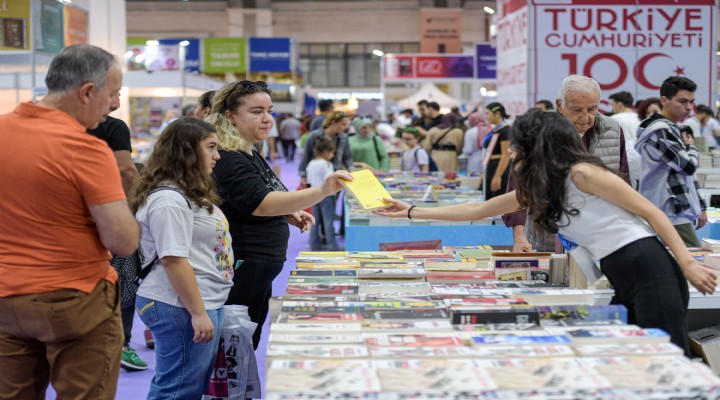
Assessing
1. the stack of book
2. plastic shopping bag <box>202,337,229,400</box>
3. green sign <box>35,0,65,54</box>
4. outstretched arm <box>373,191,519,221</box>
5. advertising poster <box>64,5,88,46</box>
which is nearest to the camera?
the stack of book

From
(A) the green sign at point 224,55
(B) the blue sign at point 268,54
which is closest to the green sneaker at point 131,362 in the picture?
(A) the green sign at point 224,55

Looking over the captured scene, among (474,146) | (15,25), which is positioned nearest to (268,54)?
(474,146)

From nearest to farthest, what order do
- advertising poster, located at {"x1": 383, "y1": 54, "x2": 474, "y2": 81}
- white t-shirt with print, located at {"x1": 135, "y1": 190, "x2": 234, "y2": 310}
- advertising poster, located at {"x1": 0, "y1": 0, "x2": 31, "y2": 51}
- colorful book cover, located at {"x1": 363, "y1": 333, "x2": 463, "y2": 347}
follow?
colorful book cover, located at {"x1": 363, "y1": 333, "x2": 463, "y2": 347}
white t-shirt with print, located at {"x1": 135, "y1": 190, "x2": 234, "y2": 310}
advertising poster, located at {"x1": 0, "y1": 0, "x2": 31, "y2": 51}
advertising poster, located at {"x1": 383, "y1": 54, "x2": 474, "y2": 81}

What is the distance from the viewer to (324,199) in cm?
903

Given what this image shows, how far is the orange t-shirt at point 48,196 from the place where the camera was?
89.1 inches

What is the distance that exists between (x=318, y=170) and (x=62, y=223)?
6499mm

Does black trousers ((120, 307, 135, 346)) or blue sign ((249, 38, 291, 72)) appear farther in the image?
blue sign ((249, 38, 291, 72))

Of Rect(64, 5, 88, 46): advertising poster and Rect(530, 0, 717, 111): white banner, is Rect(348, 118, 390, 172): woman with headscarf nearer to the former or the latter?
Rect(530, 0, 717, 111): white banner

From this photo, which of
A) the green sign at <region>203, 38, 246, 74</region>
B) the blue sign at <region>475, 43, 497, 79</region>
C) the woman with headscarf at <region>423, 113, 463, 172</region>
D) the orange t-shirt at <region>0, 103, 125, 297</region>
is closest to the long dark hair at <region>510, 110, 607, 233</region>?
the orange t-shirt at <region>0, 103, 125, 297</region>

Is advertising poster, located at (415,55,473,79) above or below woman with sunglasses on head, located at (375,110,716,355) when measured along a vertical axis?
above

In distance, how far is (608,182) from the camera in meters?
2.64

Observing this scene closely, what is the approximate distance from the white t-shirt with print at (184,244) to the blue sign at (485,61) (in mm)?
19277

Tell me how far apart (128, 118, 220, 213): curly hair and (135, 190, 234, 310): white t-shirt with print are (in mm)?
42

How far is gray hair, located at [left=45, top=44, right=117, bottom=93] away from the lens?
2.31 m
